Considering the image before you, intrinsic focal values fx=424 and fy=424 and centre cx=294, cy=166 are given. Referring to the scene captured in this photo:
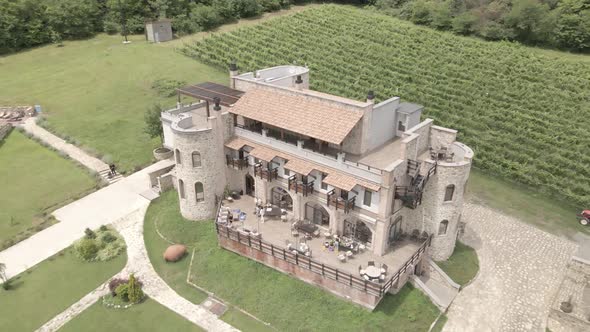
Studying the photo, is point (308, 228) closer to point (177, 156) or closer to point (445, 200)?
point (445, 200)

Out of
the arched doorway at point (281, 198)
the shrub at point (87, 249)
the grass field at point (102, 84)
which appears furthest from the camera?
the grass field at point (102, 84)

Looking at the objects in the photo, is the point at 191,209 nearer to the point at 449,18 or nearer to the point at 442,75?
the point at 442,75

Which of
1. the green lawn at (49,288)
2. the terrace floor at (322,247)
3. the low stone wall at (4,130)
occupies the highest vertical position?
the low stone wall at (4,130)

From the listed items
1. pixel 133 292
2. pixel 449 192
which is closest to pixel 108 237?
pixel 133 292

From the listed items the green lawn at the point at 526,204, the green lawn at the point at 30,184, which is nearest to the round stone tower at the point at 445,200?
the green lawn at the point at 526,204

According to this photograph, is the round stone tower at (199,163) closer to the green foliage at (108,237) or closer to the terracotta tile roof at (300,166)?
the green foliage at (108,237)

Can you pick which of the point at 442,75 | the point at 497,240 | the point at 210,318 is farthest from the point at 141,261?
the point at 442,75
